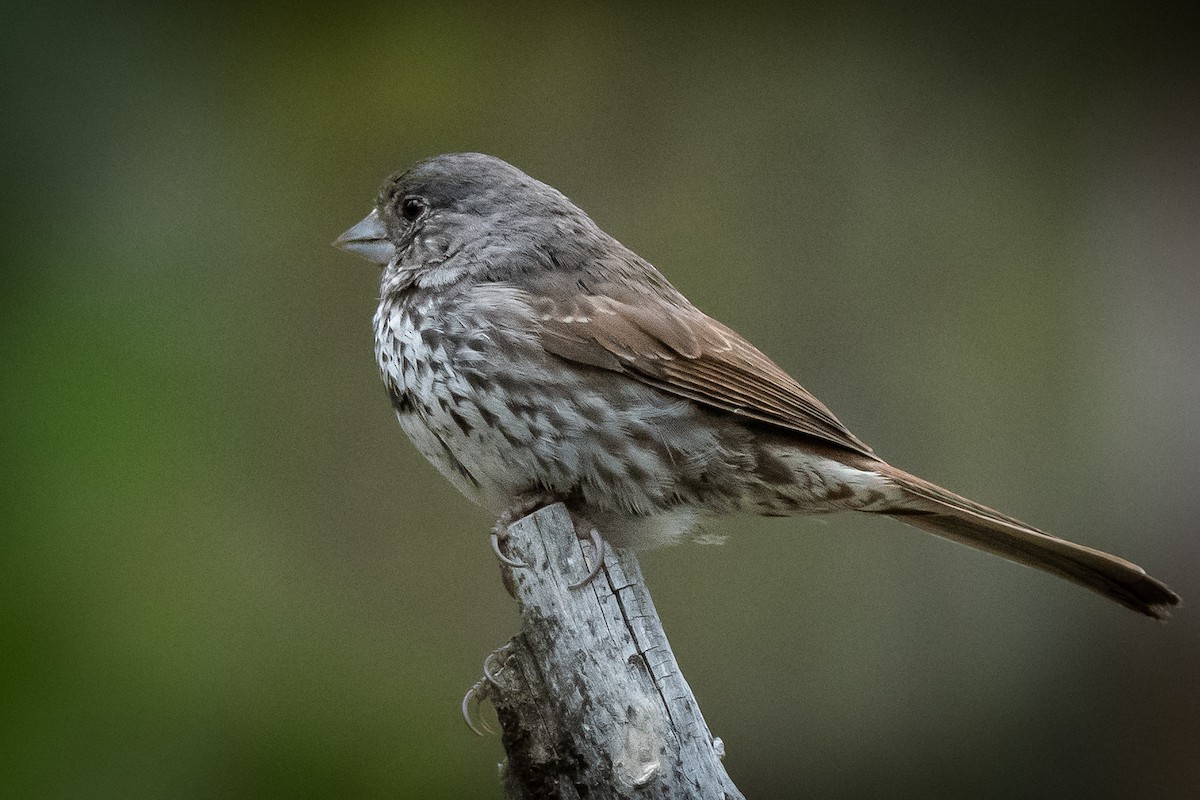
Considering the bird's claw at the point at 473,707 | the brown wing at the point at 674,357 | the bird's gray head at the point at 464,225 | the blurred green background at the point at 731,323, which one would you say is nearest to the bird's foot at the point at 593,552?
the bird's claw at the point at 473,707

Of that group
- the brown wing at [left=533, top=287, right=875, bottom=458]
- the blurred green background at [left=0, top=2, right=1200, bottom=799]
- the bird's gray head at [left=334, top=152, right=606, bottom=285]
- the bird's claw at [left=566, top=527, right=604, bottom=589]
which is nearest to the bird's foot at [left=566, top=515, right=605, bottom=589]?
the bird's claw at [left=566, top=527, right=604, bottom=589]

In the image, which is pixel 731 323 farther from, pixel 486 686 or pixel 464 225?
pixel 486 686

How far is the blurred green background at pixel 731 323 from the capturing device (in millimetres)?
4820

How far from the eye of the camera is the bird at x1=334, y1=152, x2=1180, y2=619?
3.17 metres

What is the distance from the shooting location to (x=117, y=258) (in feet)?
16.2

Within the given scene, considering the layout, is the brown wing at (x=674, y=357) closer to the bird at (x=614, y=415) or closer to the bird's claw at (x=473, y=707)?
the bird at (x=614, y=415)

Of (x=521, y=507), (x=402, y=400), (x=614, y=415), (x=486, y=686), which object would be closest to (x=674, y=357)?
(x=614, y=415)

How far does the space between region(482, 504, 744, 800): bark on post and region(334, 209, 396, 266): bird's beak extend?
1.37 metres

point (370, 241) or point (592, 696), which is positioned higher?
point (370, 241)

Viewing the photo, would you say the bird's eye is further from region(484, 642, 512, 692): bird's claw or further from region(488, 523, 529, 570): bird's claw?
region(484, 642, 512, 692): bird's claw

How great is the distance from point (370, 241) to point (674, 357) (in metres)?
1.08

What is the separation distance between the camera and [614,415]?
3.21 meters

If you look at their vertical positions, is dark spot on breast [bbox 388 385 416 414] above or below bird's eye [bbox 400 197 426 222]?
below

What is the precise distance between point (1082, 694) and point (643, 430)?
2.94 meters
